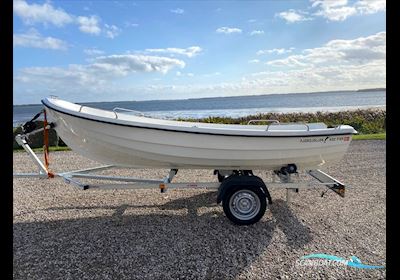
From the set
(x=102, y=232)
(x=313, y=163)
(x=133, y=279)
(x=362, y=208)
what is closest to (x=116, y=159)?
(x=102, y=232)

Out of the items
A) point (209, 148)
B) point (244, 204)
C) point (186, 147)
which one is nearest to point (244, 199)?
point (244, 204)

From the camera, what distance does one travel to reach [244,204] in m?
4.02

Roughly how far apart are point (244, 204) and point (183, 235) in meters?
0.86

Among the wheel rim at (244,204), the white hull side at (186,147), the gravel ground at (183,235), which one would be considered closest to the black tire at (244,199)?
the wheel rim at (244,204)

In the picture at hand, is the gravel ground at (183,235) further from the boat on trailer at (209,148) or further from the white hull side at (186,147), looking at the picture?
the white hull side at (186,147)

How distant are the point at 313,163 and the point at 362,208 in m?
1.12

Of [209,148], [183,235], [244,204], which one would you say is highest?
[209,148]

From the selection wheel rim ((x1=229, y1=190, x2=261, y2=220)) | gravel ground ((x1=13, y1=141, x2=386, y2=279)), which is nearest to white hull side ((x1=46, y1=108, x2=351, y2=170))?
wheel rim ((x1=229, y1=190, x2=261, y2=220))

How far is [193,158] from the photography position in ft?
13.2

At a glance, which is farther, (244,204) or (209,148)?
(244,204)

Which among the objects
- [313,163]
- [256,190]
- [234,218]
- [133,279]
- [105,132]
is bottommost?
[133,279]

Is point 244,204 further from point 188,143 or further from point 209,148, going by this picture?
point 188,143

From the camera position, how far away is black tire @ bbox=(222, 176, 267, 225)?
393 cm

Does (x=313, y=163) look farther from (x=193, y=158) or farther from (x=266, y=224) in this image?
(x=193, y=158)
